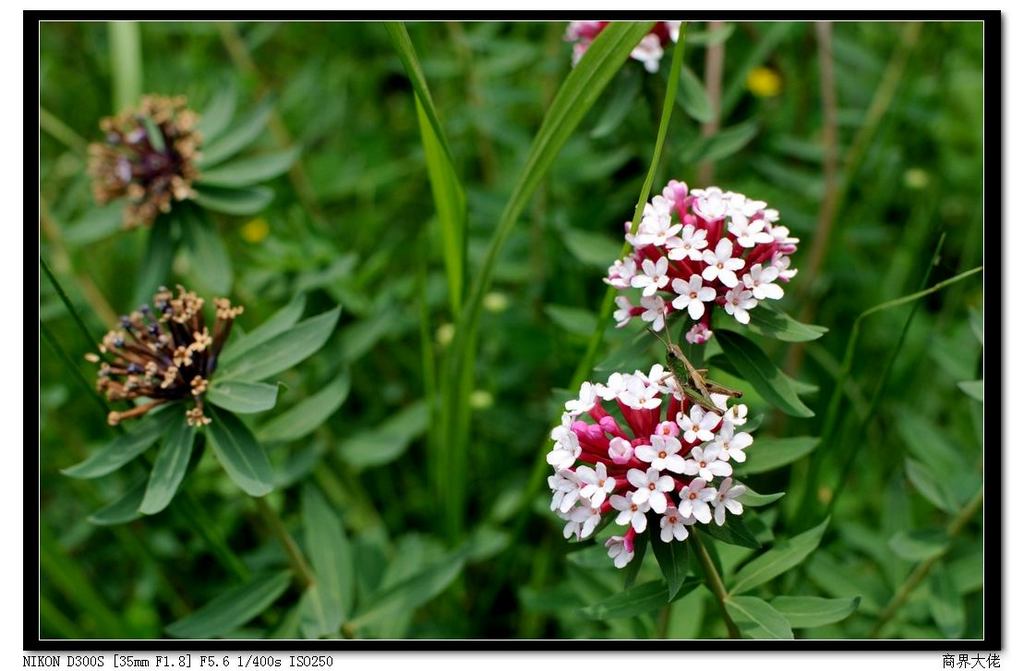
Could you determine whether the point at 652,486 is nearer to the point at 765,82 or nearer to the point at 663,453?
the point at 663,453

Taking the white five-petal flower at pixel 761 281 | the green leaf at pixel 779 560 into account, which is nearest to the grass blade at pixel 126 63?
the white five-petal flower at pixel 761 281

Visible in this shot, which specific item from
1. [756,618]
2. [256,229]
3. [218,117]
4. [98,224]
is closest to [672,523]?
[756,618]

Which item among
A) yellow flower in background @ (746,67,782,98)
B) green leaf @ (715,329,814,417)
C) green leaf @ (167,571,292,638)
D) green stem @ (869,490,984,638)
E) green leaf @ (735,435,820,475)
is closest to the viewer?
green leaf @ (715,329,814,417)

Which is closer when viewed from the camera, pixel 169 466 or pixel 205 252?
pixel 169 466

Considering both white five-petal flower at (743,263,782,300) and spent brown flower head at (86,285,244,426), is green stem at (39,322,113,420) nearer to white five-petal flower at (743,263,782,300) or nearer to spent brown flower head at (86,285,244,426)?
spent brown flower head at (86,285,244,426)

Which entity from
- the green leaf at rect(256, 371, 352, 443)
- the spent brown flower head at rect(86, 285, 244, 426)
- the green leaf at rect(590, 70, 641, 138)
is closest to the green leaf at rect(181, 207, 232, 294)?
the green leaf at rect(256, 371, 352, 443)

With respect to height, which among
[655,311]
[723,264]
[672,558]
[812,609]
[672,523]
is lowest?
[812,609]

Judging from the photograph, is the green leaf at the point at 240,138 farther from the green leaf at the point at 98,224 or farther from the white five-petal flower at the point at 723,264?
the white five-petal flower at the point at 723,264

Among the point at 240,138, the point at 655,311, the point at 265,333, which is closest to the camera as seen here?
the point at 655,311
